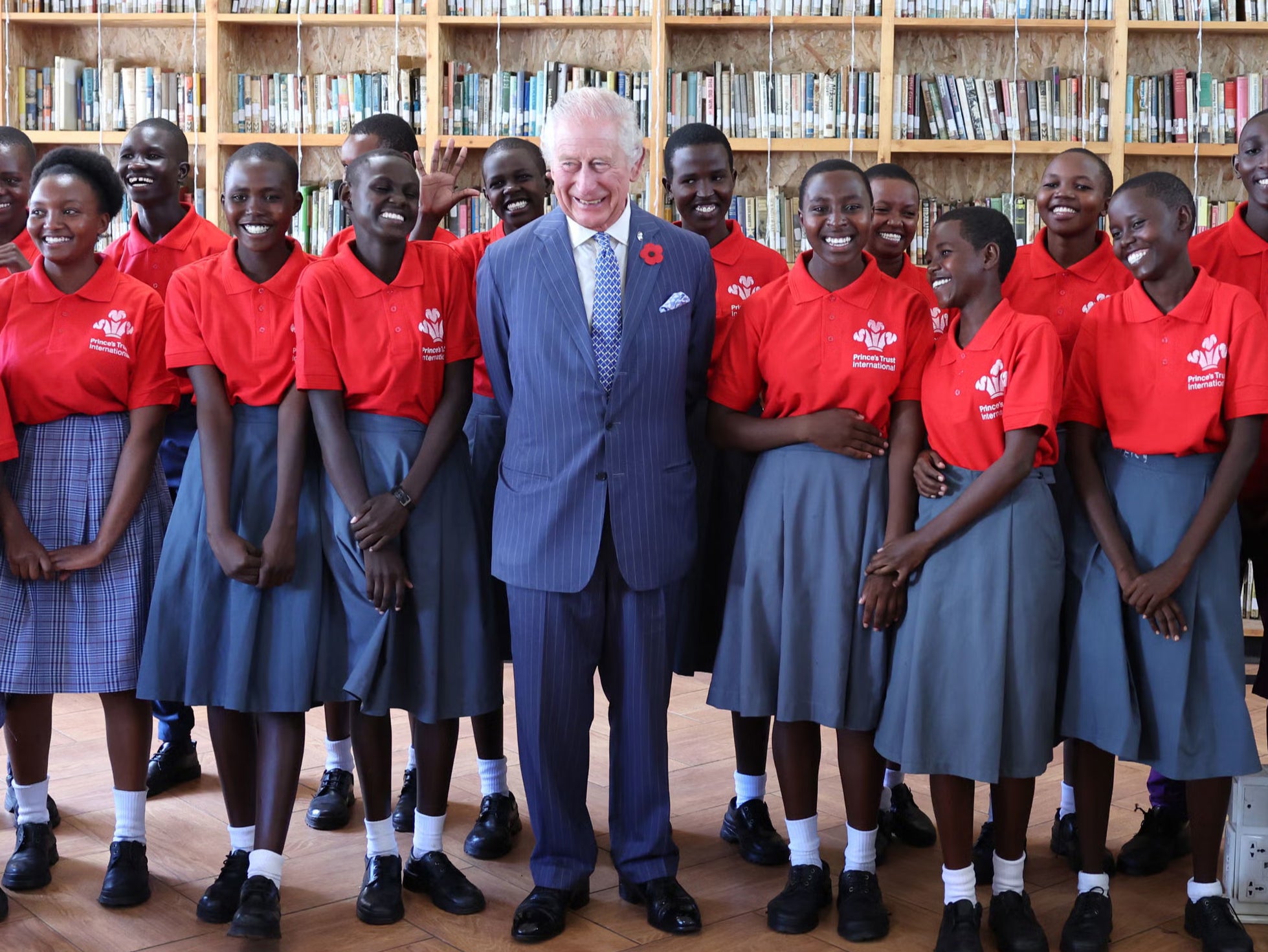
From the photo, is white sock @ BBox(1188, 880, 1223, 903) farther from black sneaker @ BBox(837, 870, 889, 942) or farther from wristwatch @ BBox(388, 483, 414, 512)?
wristwatch @ BBox(388, 483, 414, 512)

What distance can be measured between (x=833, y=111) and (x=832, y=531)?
3.13m

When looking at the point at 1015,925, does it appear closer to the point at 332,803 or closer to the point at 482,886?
the point at 482,886

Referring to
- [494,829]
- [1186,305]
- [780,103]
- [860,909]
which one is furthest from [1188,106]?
[494,829]

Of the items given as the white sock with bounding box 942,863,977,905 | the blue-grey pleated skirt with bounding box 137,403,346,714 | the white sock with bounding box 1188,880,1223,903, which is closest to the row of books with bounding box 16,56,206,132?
the blue-grey pleated skirt with bounding box 137,403,346,714

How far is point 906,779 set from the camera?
343cm

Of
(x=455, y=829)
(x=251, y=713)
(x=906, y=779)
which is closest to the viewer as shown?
(x=251, y=713)

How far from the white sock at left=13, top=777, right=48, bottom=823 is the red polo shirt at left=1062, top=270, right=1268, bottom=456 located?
2.26 m

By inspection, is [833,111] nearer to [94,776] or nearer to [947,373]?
[947,373]

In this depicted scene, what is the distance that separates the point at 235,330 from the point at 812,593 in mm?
1204

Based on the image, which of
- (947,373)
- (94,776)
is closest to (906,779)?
(947,373)

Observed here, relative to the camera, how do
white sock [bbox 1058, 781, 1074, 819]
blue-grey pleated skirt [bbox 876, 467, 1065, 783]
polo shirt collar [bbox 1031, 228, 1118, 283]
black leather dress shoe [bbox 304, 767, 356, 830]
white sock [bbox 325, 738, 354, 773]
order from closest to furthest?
blue-grey pleated skirt [bbox 876, 467, 1065, 783] → polo shirt collar [bbox 1031, 228, 1118, 283] → white sock [bbox 1058, 781, 1074, 819] → black leather dress shoe [bbox 304, 767, 356, 830] → white sock [bbox 325, 738, 354, 773]

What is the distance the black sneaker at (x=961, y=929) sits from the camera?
236cm

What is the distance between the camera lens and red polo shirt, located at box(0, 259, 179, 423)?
258 centimetres

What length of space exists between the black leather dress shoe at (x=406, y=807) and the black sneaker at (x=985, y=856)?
4.06 ft
